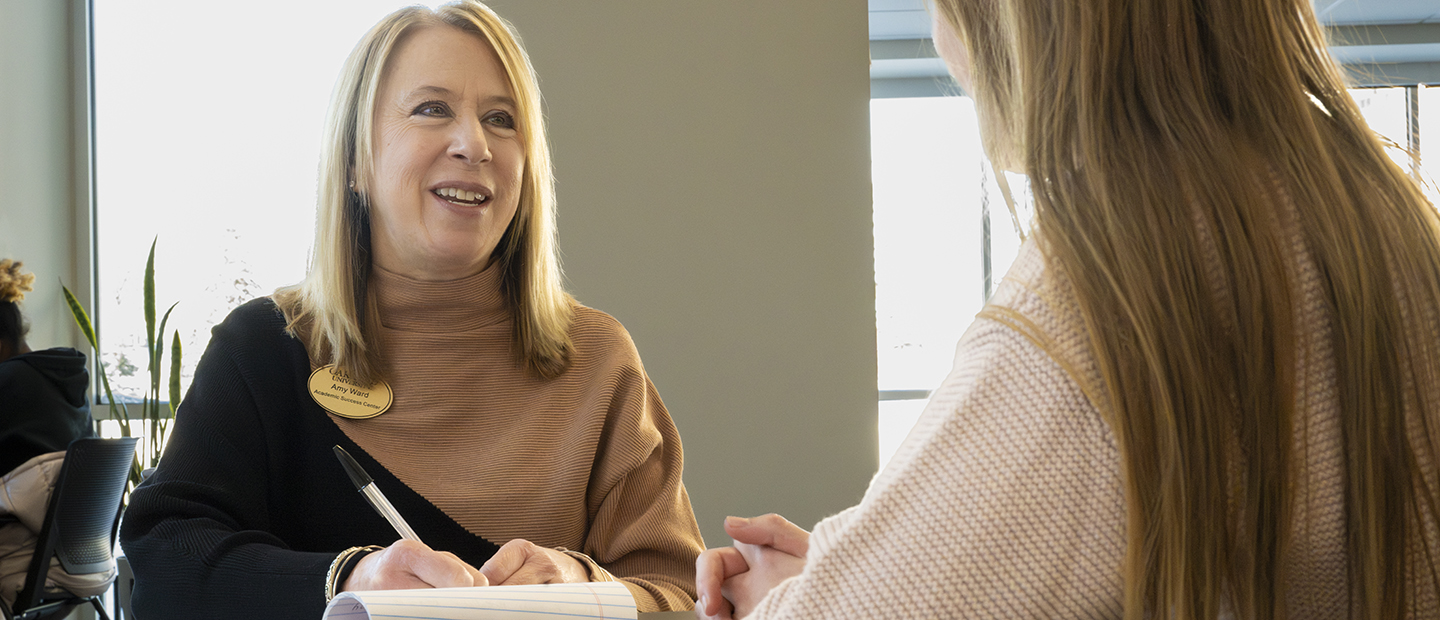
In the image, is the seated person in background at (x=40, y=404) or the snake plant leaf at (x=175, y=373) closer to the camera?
the seated person in background at (x=40, y=404)

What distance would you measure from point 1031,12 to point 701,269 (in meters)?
3.35

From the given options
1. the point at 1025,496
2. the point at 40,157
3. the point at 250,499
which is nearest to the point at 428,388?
the point at 250,499

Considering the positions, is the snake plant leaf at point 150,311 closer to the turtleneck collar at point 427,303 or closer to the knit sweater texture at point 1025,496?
the turtleneck collar at point 427,303

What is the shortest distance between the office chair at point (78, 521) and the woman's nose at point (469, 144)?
7.31 feet

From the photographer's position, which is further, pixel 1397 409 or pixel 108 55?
pixel 108 55

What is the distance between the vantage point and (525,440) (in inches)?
53.9

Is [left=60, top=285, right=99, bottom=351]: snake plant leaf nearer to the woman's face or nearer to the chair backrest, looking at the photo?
the chair backrest

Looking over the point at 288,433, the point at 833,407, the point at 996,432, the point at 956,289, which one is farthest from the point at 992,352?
the point at 956,289

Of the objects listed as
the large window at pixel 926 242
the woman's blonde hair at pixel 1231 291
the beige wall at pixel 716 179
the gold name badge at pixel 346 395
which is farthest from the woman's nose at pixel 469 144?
the large window at pixel 926 242

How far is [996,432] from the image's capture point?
53cm

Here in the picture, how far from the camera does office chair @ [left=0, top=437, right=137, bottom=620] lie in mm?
2875

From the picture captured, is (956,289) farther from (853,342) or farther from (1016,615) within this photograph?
(1016,615)

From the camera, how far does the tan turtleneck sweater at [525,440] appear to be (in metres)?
1.32

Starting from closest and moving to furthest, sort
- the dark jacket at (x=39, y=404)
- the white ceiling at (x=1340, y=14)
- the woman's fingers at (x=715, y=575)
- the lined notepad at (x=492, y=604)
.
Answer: the lined notepad at (x=492, y=604) < the woman's fingers at (x=715, y=575) < the dark jacket at (x=39, y=404) < the white ceiling at (x=1340, y=14)
